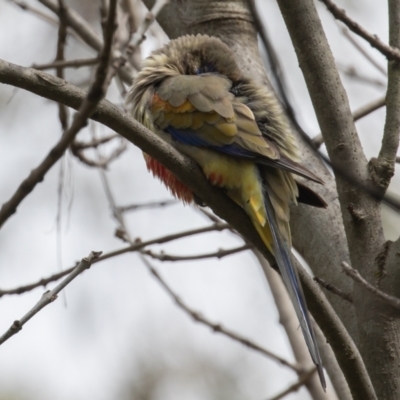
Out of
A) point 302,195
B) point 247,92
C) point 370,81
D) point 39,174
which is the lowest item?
point 39,174

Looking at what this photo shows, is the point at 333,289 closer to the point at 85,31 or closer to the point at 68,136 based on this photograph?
the point at 68,136

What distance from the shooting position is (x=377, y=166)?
9.72 ft

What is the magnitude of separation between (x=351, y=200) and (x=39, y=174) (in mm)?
1661

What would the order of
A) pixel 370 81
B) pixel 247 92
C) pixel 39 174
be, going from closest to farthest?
1. pixel 39 174
2. pixel 247 92
3. pixel 370 81

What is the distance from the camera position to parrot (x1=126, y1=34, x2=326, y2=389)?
11.1ft

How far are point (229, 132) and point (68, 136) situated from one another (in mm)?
1964

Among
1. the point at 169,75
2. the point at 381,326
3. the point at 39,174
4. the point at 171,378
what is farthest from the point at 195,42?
the point at 171,378

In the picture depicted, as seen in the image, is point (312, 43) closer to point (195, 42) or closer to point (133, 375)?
point (195, 42)

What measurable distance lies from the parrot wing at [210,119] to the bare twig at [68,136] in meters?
1.63

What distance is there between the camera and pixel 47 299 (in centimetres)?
Result: 234

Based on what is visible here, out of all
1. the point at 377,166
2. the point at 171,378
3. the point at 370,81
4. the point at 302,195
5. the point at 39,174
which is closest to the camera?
the point at 39,174

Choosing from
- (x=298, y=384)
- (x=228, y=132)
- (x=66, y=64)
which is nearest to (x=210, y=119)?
(x=228, y=132)

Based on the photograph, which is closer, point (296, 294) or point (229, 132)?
point (296, 294)

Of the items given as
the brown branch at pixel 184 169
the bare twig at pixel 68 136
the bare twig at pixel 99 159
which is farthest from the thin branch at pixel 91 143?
the bare twig at pixel 68 136
